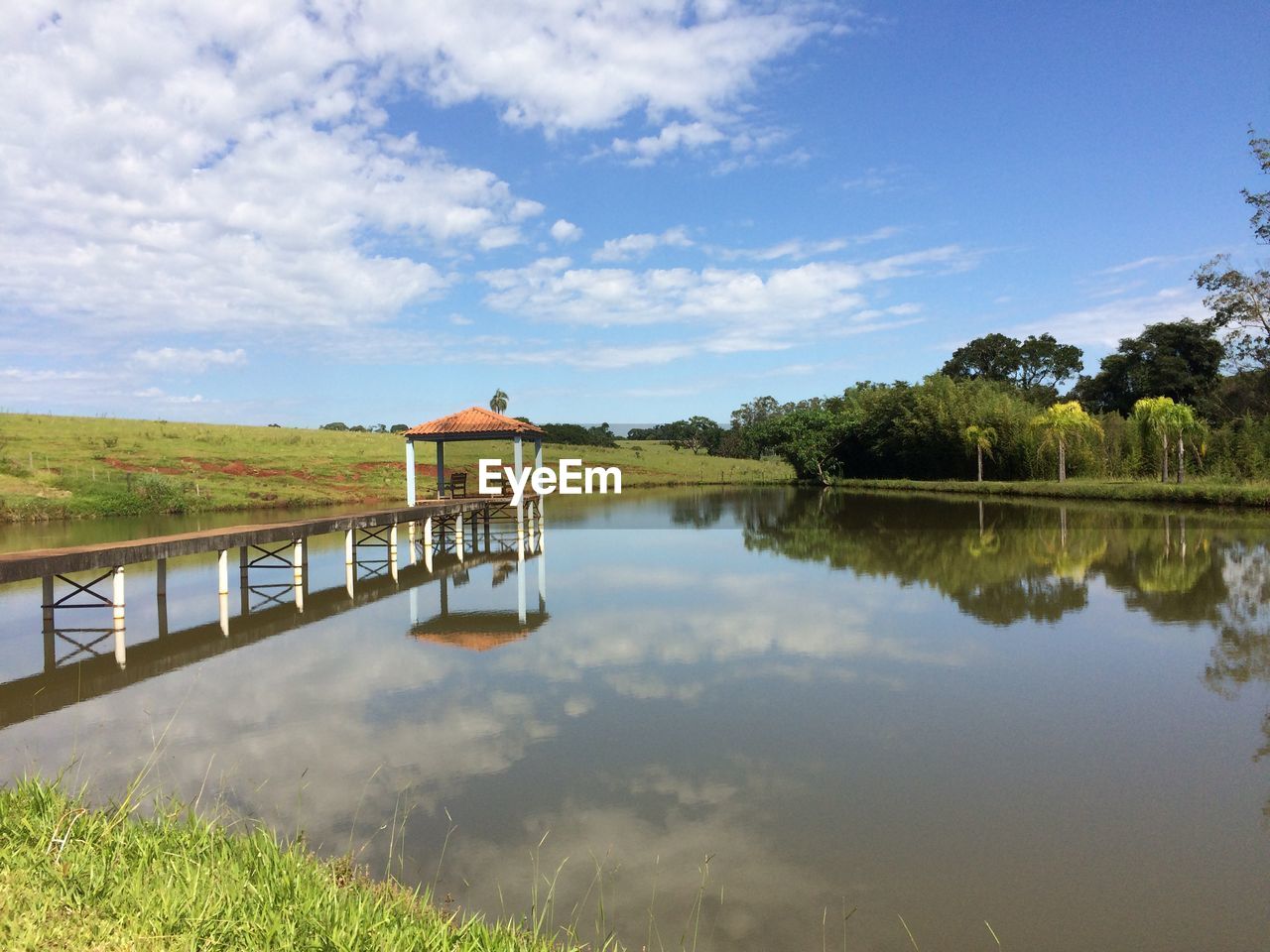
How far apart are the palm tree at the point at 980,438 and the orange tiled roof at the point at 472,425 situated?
24413 mm

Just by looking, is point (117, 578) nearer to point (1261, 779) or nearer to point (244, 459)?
point (1261, 779)

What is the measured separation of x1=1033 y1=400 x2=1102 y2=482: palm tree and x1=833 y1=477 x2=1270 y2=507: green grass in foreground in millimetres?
1620

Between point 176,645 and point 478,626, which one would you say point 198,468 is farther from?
point 478,626

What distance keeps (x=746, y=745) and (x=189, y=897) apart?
393 centimetres

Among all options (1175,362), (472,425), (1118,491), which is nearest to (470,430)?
(472,425)

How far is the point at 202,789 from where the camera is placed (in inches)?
211

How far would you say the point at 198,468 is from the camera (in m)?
35.6

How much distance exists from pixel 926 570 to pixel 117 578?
13.0m

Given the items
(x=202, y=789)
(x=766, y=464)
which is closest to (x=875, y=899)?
(x=202, y=789)

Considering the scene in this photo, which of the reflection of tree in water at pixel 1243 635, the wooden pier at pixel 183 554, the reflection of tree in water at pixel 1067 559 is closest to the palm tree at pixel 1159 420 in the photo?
the reflection of tree in water at pixel 1067 559

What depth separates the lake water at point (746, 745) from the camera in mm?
4062

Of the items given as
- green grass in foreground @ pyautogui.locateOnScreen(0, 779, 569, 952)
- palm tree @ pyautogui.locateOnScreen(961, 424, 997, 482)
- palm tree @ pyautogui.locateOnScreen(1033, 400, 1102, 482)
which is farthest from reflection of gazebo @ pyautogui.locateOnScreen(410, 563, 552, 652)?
palm tree @ pyautogui.locateOnScreen(961, 424, 997, 482)

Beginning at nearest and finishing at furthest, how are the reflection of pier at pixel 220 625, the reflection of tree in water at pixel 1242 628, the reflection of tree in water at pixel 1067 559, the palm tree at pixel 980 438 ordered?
the reflection of tree in water at pixel 1242 628
the reflection of pier at pixel 220 625
the reflection of tree in water at pixel 1067 559
the palm tree at pixel 980 438

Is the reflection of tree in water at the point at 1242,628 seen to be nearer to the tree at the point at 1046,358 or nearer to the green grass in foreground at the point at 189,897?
the green grass in foreground at the point at 189,897
